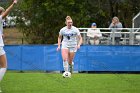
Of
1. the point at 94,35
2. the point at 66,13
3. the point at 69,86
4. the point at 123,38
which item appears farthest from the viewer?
the point at 66,13

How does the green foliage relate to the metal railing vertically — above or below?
above

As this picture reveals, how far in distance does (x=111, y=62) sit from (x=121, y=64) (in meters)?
0.40

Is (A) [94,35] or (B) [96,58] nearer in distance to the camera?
(B) [96,58]

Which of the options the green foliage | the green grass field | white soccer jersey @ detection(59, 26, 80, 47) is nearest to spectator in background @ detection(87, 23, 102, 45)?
white soccer jersey @ detection(59, 26, 80, 47)

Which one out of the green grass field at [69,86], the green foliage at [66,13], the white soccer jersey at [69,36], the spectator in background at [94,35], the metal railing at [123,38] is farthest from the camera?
the green foliage at [66,13]

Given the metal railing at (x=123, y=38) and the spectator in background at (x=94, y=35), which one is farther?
the metal railing at (x=123, y=38)

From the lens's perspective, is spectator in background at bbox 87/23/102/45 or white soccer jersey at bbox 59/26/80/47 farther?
spectator in background at bbox 87/23/102/45

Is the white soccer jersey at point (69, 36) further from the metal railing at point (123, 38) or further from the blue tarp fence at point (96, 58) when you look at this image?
the metal railing at point (123, 38)

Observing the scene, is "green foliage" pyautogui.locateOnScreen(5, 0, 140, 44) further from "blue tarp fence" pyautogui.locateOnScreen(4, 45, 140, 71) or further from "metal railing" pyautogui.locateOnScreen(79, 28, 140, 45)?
"blue tarp fence" pyautogui.locateOnScreen(4, 45, 140, 71)

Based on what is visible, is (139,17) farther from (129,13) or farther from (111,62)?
(111,62)

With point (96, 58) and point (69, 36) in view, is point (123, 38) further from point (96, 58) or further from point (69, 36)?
point (69, 36)

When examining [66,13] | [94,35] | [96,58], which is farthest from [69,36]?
[66,13]

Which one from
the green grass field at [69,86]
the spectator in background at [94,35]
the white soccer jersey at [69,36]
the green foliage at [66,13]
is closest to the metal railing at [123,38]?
the spectator in background at [94,35]

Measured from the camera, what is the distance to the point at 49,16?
4369 cm
